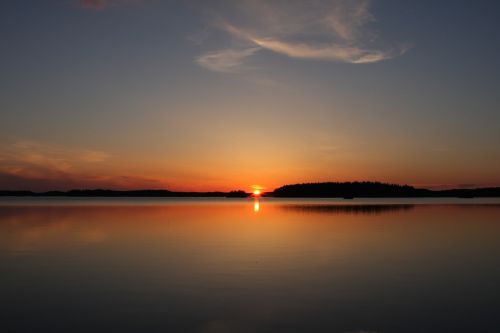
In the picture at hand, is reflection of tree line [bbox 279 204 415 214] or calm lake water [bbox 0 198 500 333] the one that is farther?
reflection of tree line [bbox 279 204 415 214]

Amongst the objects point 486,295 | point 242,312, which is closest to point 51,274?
point 242,312

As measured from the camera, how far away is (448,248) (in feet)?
103

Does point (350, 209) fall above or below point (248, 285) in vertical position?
above

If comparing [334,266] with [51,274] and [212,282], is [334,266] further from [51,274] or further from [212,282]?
[51,274]

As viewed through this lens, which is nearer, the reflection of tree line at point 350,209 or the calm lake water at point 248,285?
the calm lake water at point 248,285

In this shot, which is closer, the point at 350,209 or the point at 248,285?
the point at 248,285

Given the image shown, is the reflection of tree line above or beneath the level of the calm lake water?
above

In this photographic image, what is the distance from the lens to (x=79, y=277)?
2091 cm

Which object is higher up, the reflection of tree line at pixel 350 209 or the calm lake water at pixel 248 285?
the reflection of tree line at pixel 350 209

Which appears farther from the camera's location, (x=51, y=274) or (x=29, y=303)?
(x=51, y=274)

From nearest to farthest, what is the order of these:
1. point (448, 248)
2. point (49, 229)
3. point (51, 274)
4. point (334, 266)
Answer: point (51, 274)
point (334, 266)
point (448, 248)
point (49, 229)

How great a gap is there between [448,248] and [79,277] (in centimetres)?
2330

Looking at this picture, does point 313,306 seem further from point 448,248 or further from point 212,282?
point 448,248

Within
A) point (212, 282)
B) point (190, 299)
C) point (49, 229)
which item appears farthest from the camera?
point (49, 229)
